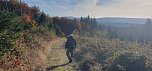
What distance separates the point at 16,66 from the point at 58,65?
6.65 meters

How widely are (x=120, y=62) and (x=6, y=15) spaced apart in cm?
882

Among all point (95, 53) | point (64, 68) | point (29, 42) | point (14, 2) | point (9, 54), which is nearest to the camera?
point (9, 54)

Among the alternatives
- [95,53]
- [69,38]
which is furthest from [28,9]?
[69,38]

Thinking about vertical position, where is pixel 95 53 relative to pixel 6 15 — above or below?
below

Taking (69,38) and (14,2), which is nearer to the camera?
(69,38)

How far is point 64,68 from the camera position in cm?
2059

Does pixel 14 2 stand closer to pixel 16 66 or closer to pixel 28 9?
pixel 28 9

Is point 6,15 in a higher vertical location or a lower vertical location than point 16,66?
higher

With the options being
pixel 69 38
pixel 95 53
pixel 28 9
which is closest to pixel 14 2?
pixel 28 9

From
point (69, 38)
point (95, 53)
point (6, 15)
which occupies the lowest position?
point (95, 53)

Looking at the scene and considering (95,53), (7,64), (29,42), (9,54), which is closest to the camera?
(7,64)

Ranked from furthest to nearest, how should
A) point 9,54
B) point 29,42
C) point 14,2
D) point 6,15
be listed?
point 14,2
point 29,42
point 6,15
point 9,54

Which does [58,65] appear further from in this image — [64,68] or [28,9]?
[28,9]

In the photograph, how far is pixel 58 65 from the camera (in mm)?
21375
